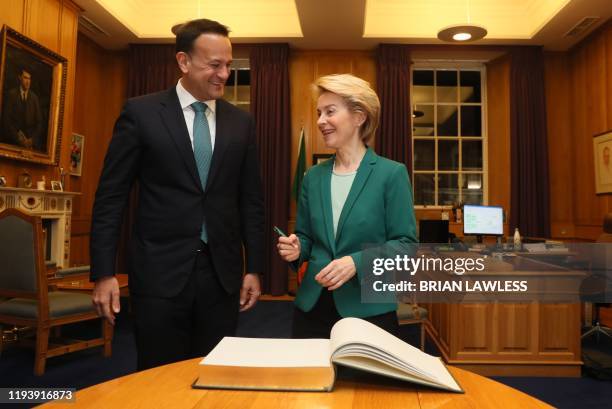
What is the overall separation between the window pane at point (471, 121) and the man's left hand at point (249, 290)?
613 centimetres

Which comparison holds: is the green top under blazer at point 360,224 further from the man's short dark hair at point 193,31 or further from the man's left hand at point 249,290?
the man's short dark hair at point 193,31

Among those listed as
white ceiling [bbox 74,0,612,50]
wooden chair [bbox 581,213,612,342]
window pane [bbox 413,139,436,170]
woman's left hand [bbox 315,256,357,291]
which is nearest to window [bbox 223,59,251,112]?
white ceiling [bbox 74,0,612,50]

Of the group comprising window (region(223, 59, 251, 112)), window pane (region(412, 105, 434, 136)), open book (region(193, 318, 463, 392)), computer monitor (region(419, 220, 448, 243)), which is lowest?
open book (region(193, 318, 463, 392))

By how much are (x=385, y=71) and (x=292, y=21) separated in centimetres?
148

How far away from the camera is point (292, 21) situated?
20.9 feet

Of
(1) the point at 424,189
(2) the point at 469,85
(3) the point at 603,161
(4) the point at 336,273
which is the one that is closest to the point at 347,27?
(2) the point at 469,85

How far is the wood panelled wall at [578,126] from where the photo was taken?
590cm

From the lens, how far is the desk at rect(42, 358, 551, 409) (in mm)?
763

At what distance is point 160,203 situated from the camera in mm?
1502

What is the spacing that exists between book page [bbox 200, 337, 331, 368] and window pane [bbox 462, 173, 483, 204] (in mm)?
6421

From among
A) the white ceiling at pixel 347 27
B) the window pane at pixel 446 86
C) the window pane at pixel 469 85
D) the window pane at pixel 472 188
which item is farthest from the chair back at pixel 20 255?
the window pane at pixel 469 85

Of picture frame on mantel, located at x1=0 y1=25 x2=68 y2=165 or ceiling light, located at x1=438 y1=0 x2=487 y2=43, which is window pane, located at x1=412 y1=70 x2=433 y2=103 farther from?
picture frame on mantel, located at x1=0 y1=25 x2=68 y2=165

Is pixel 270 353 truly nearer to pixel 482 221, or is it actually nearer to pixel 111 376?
pixel 111 376

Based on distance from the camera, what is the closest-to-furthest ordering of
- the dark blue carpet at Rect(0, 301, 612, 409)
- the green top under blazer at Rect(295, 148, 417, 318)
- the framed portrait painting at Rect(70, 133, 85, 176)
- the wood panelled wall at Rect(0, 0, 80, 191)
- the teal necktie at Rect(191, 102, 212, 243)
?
the green top under blazer at Rect(295, 148, 417, 318), the teal necktie at Rect(191, 102, 212, 243), the dark blue carpet at Rect(0, 301, 612, 409), the wood panelled wall at Rect(0, 0, 80, 191), the framed portrait painting at Rect(70, 133, 85, 176)
